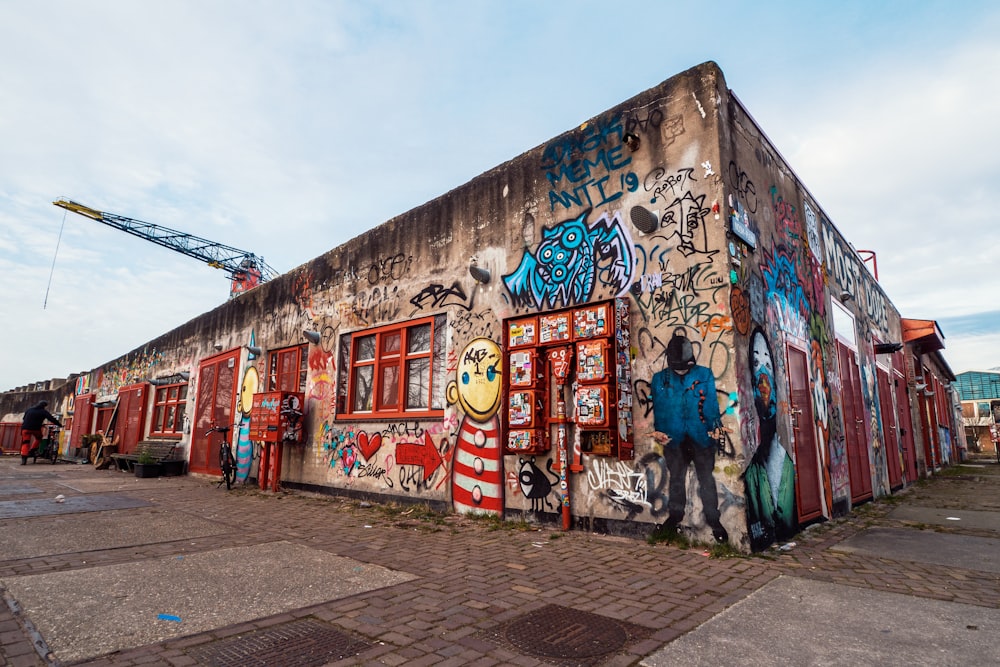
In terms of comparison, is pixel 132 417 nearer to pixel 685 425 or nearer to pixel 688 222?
pixel 685 425

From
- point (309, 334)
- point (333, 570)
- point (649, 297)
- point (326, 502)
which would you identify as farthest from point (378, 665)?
point (309, 334)

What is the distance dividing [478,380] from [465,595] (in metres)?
3.71

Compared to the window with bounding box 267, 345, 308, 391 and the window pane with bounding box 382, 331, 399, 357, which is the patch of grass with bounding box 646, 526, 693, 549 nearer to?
the window pane with bounding box 382, 331, 399, 357

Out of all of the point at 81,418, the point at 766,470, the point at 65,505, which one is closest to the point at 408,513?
the point at 766,470

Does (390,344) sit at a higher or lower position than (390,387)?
higher

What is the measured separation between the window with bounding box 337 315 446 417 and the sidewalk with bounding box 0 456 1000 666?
2226 mm

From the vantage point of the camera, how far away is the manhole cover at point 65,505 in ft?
23.0

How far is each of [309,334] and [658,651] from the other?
907cm

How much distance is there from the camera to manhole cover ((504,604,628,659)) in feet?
8.75

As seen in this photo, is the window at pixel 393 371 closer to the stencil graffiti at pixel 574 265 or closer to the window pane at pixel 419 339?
the window pane at pixel 419 339

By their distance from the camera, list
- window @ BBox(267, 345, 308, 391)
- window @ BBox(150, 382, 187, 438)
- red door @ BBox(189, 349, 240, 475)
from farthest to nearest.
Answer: window @ BBox(150, 382, 187, 438) → red door @ BBox(189, 349, 240, 475) → window @ BBox(267, 345, 308, 391)

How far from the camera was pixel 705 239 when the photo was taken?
5352 mm

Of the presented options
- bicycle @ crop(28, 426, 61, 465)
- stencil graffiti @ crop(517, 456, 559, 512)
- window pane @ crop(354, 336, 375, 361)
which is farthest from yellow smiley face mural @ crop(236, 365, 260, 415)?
bicycle @ crop(28, 426, 61, 465)

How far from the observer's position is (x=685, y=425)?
519cm
